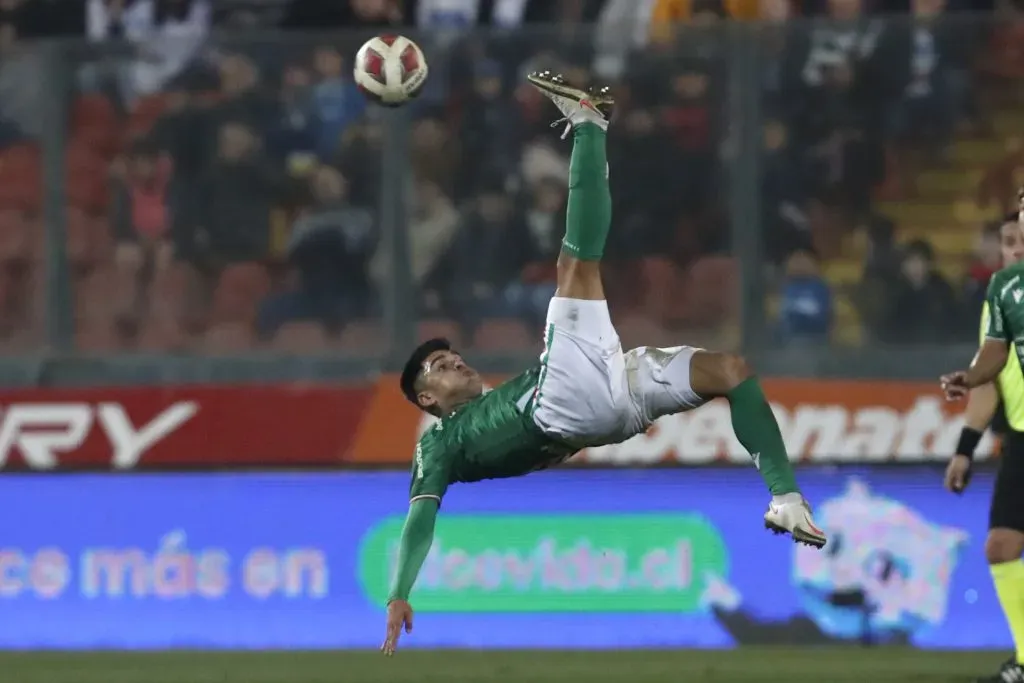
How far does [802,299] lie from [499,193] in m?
2.00

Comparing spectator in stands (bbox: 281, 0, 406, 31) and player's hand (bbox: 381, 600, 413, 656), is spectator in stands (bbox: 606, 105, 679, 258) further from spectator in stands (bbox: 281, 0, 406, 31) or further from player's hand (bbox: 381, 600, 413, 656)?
player's hand (bbox: 381, 600, 413, 656)

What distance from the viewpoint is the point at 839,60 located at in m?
12.3

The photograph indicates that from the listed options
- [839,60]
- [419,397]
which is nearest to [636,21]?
[839,60]

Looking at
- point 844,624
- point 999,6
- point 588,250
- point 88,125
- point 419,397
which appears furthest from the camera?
point 999,6

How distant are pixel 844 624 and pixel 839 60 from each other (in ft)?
11.4

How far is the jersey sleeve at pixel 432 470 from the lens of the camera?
27.1ft

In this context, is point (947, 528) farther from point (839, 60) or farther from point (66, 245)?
point (66, 245)

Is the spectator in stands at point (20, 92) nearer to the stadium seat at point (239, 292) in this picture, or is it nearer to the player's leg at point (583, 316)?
the stadium seat at point (239, 292)

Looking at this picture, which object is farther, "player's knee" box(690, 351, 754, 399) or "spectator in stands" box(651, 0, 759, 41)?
"spectator in stands" box(651, 0, 759, 41)

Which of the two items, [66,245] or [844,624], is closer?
[844,624]

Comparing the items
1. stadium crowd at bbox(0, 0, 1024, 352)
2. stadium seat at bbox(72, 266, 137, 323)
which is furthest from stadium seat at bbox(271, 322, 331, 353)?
stadium seat at bbox(72, 266, 137, 323)

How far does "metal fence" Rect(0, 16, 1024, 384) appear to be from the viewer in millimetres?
12312

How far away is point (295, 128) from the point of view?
12586 millimetres

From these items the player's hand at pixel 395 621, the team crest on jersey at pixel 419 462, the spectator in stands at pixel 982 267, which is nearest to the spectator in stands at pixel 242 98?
the spectator in stands at pixel 982 267
